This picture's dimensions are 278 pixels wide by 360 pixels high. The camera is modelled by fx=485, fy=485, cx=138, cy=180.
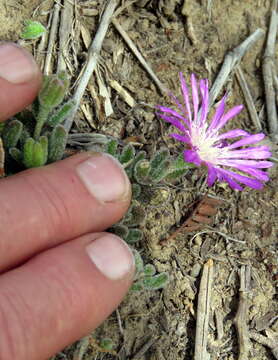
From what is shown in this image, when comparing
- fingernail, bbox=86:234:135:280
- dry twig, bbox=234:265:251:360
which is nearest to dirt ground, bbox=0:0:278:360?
dry twig, bbox=234:265:251:360

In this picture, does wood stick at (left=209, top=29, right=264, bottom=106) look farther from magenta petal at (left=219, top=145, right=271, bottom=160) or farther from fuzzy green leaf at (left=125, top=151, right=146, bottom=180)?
fuzzy green leaf at (left=125, top=151, right=146, bottom=180)

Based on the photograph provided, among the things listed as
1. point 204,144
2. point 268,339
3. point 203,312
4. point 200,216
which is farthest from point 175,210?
point 268,339

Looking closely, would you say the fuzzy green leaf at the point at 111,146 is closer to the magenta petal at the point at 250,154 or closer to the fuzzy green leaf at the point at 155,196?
the fuzzy green leaf at the point at 155,196

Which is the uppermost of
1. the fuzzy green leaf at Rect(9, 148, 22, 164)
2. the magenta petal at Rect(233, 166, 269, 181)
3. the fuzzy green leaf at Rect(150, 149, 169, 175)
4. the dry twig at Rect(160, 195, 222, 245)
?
the fuzzy green leaf at Rect(9, 148, 22, 164)

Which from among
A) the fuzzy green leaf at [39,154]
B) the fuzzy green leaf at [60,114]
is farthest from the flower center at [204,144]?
the fuzzy green leaf at [39,154]

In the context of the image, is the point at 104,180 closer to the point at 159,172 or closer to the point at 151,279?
the point at 159,172

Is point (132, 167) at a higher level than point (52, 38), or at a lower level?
lower
